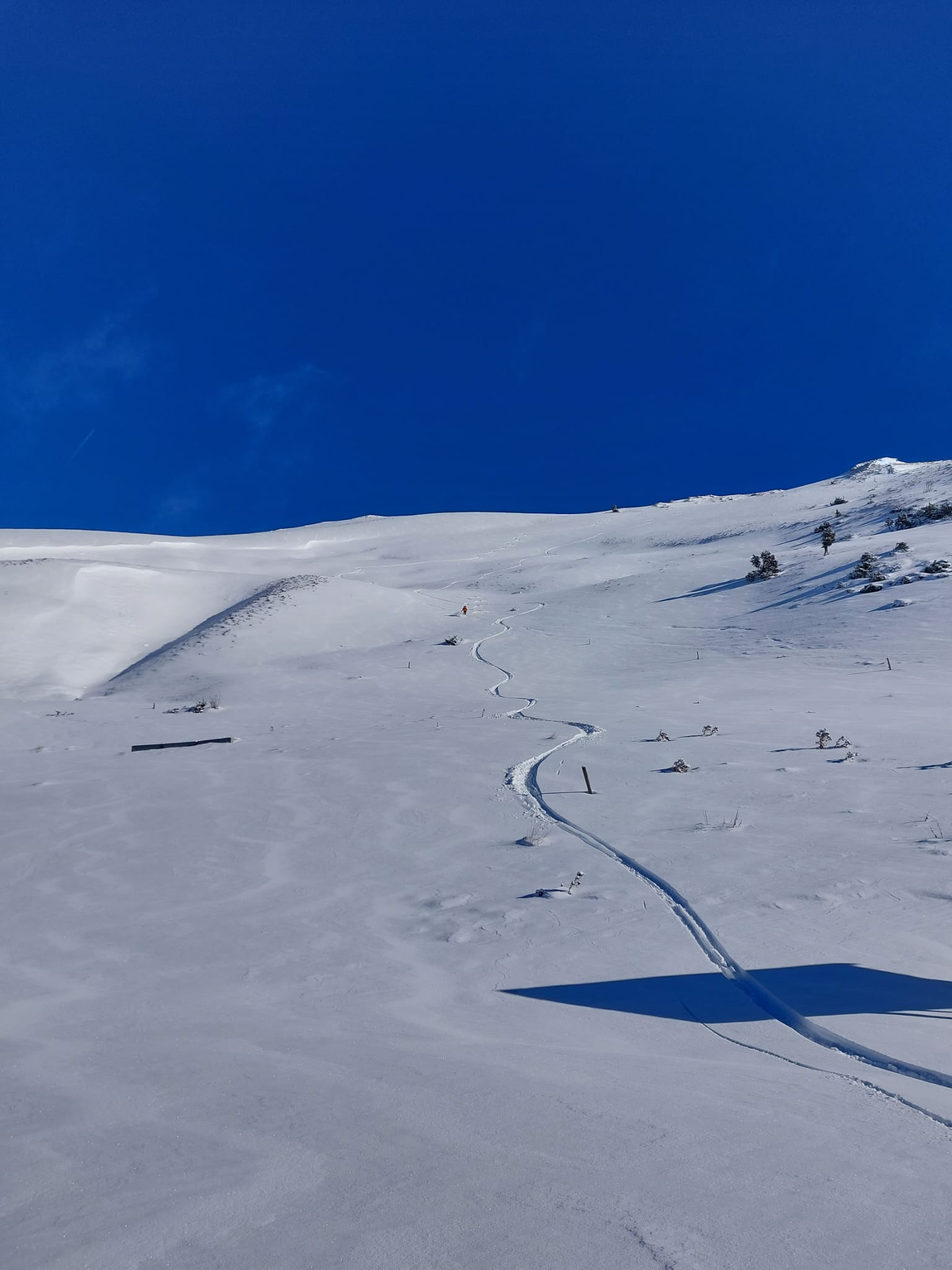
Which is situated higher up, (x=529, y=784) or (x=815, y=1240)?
(x=529, y=784)

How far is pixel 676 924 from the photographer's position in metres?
5.85

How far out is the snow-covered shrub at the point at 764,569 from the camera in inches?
1251

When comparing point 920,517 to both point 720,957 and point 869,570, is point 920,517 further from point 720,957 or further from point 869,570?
point 720,957

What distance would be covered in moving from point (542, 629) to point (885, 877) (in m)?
22.2

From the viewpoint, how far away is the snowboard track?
3.62m

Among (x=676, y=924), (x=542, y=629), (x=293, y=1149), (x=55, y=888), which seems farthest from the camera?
(x=542, y=629)

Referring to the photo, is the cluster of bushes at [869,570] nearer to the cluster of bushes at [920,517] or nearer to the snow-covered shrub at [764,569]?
the snow-covered shrub at [764,569]

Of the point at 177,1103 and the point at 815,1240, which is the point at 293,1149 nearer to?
the point at 177,1103

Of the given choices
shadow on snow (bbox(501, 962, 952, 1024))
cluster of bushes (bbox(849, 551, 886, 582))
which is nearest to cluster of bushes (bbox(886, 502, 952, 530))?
cluster of bushes (bbox(849, 551, 886, 582))

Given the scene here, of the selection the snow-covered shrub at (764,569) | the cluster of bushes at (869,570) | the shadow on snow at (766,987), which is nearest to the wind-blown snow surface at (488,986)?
the shadow on snow at (766,987)

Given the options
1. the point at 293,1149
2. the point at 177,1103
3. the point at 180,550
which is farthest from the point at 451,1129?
the point at 180,550

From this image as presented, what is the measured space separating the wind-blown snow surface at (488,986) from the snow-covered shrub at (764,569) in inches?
593

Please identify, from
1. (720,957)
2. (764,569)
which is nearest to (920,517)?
(764,569)

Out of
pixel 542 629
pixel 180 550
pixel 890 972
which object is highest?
pixel 180 550
